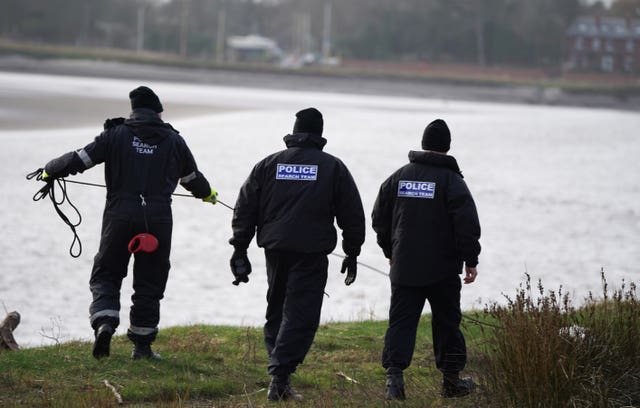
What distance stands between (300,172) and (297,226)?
35 centimetres

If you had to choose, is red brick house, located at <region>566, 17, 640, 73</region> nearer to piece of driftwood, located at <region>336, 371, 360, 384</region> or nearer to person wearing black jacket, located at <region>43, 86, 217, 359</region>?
piece of driftwood, located at <region>336, 371, 360, 384</region>

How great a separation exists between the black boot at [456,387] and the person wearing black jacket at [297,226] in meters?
0.91

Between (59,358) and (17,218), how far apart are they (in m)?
10.8

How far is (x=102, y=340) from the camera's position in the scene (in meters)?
6.90

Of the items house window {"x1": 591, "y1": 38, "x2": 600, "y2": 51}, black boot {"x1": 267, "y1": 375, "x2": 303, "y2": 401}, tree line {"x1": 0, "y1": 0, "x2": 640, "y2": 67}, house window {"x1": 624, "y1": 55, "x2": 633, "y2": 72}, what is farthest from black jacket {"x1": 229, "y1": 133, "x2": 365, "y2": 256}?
house window {"x1": 624, "y1": 55, "x2": 633, "y2": 72}

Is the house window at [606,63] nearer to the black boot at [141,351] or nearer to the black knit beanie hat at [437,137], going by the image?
the black knit beanie hat at [437,137]

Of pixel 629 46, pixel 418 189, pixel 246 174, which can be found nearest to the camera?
pixel 418 189

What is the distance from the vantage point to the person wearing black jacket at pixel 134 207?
683 centimetres

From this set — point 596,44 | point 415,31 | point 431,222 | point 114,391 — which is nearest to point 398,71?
point 415,31

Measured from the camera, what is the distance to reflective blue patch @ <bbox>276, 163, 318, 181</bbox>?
6.40 m

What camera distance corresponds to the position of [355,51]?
10006 cm

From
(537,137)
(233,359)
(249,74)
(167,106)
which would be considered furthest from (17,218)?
(249,74)

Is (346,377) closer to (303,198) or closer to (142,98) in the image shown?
(303,198)

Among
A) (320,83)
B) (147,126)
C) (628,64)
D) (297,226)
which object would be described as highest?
(628,64)
